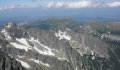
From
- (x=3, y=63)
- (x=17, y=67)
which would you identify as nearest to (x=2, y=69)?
(x=3, y=63)

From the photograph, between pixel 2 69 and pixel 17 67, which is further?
pixel 17 67

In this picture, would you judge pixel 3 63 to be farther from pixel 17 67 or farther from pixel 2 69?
pixel 17 67

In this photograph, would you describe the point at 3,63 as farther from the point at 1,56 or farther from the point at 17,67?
the point at 17,67

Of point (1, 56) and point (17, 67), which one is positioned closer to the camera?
point (1, 56)

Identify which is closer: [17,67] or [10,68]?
[10,68]
